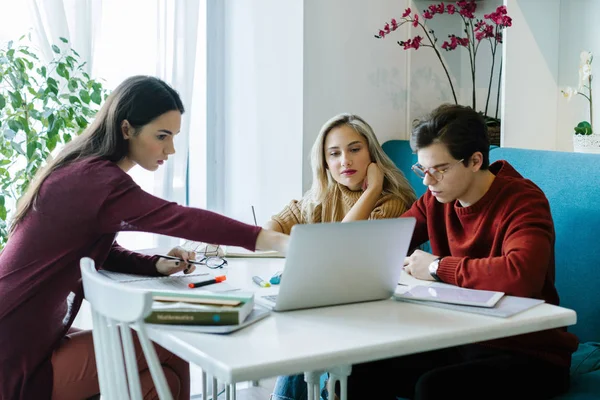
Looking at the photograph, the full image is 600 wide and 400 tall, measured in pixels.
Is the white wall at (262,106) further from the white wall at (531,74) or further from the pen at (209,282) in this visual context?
the pen at (209,282)

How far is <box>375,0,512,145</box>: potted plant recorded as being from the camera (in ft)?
10.0

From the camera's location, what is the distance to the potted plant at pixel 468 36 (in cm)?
305

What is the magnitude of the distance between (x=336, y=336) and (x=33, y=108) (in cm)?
168

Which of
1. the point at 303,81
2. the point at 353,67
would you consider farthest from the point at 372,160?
the point at 353,67

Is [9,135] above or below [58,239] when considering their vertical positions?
above

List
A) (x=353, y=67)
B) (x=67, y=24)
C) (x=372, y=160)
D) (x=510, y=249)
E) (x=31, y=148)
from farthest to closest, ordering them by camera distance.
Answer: (x=353, y=67) → (x=67, y=24) → (x=372, y=160) → (x=31, y=148) → (x=510, y=249)

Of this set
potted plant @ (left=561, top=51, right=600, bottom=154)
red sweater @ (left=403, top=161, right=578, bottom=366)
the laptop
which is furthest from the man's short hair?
potted plant @ (left=561, top=51, right=600, bottom=154)

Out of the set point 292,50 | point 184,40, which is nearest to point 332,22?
A: point 292,50

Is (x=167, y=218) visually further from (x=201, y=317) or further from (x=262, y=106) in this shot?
(x=262, y=106)

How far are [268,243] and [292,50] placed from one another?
5.30 feet

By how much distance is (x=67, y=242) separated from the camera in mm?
1873

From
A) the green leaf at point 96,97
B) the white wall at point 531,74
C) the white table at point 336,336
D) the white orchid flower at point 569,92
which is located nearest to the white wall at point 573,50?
the white wall at point 531,74

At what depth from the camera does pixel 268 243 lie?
1.83 meters

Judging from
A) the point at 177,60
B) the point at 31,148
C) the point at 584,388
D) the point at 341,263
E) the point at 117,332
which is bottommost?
the point at 584,388
